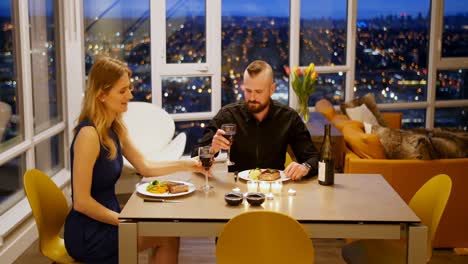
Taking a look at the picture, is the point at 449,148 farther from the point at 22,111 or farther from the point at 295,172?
the point at 22,111

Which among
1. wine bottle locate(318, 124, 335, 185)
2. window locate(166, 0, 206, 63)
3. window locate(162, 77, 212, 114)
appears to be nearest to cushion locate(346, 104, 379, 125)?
window locate(162, 77, 212, 114)

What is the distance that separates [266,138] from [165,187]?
0.93m

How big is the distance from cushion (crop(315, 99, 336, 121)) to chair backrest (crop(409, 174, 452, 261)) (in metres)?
2.85

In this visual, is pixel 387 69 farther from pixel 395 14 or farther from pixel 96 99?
pixel 96 99

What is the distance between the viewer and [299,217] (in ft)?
8.03

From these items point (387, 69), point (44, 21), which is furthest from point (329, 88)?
point (44, 21)

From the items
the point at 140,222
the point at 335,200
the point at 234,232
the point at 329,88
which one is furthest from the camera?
the point at 329,88

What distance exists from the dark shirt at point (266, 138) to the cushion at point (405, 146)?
0.88m

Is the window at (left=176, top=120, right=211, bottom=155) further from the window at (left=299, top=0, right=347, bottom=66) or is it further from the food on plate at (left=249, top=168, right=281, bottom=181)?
the food on plate at (left=249, top=168, right=281, bottom=181)

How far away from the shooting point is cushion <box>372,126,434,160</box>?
4141mm

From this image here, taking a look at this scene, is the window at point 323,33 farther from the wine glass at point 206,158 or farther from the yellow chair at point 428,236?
the wine glass at point 206,158

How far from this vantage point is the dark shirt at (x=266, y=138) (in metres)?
3.55

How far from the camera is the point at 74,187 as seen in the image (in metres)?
2.74

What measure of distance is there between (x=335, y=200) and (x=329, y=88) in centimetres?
396
